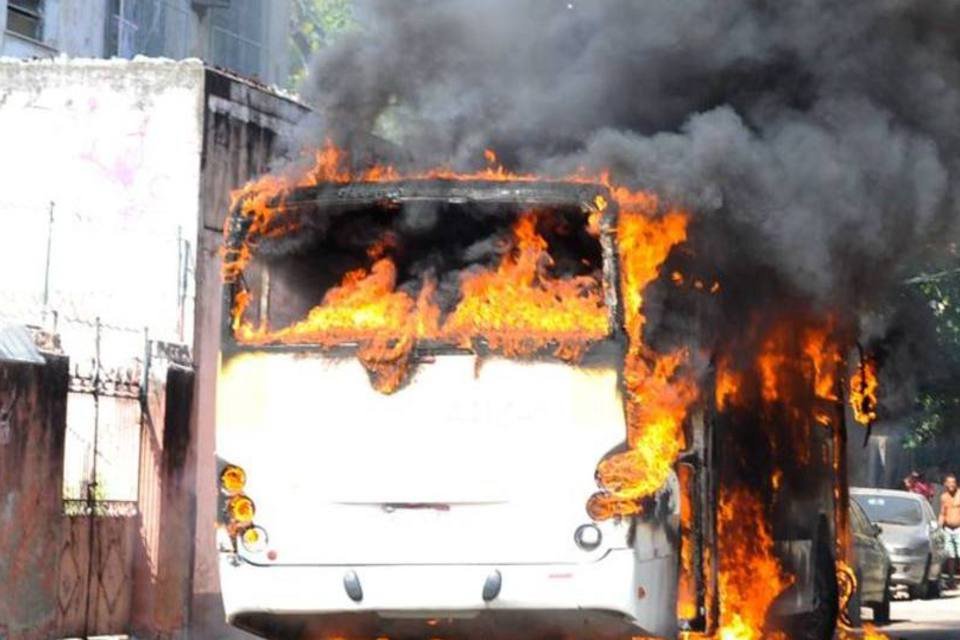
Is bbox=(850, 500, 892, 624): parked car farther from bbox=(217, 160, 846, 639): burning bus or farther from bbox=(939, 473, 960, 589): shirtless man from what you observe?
bbox=(217, 160, 846, 639): burning bus

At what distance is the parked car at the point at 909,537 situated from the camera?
25.8m

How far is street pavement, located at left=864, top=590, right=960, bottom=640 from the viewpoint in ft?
62.2

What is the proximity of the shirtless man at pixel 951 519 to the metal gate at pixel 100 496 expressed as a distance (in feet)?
A: 52.5

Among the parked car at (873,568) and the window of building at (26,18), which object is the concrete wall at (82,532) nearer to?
the parked car at (873,568)

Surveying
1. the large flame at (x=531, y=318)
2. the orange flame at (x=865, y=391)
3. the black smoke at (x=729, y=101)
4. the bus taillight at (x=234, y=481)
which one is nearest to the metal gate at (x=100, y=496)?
the black smoke at (x=729, y=101)

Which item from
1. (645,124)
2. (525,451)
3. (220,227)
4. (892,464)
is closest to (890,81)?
(645,124)

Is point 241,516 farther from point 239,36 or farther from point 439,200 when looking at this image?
point 239,36

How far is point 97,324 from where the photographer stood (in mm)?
15250

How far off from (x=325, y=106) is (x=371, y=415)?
315 cm

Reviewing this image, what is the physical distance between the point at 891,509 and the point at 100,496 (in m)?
14.7

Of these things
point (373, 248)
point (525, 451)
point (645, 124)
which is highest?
point (645, 124)

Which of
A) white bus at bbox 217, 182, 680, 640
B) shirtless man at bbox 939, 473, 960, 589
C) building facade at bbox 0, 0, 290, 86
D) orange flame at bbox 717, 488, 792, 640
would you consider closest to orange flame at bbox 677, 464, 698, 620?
white bus at bbox 217, 182, 680, 640

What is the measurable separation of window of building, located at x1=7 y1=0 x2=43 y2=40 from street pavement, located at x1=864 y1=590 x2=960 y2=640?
1389cm

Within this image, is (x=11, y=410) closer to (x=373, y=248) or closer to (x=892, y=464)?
(x=373, y=248)
